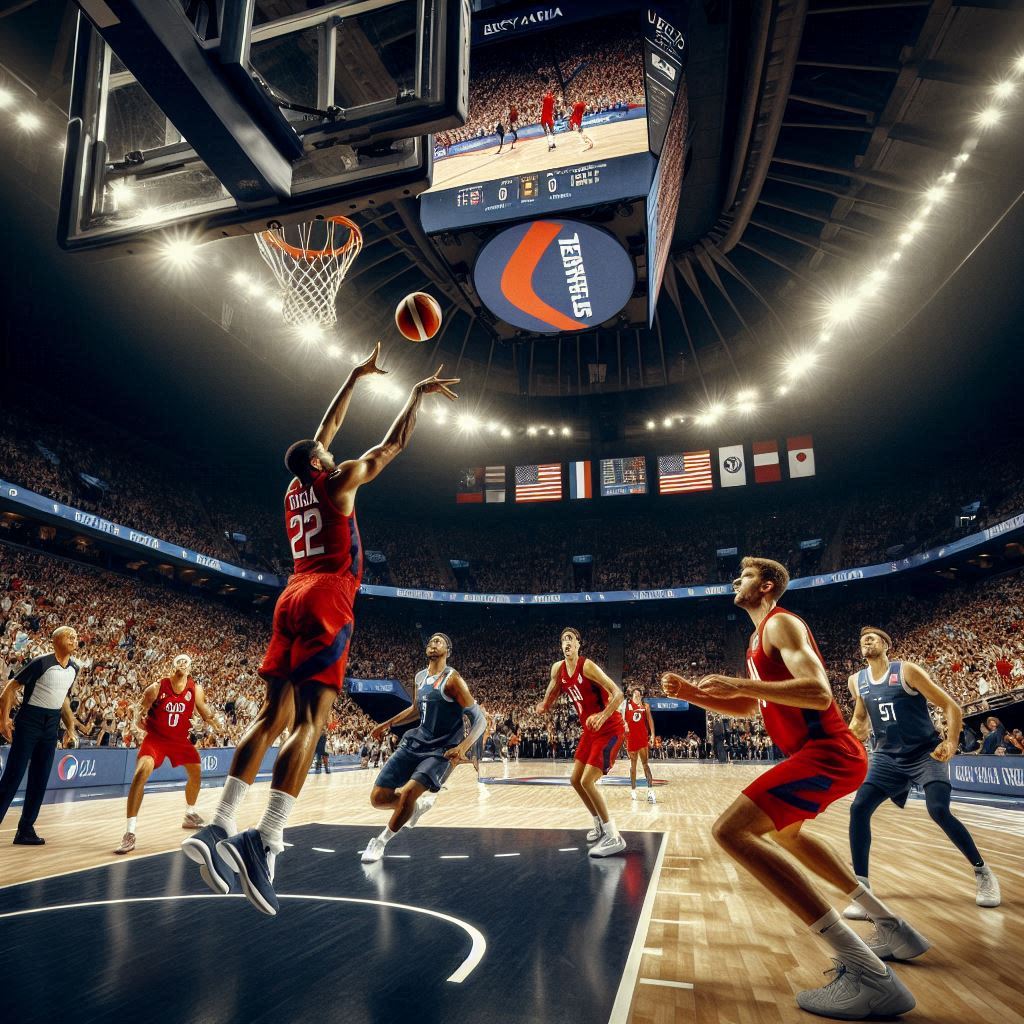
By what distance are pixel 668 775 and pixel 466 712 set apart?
48.9 ft

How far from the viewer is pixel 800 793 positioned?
319 cm

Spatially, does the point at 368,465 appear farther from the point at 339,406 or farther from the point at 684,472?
the point at 684,472

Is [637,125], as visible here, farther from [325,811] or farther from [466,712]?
[325,811]

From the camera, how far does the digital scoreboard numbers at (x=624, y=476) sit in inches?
1182

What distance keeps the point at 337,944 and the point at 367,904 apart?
3.30ft

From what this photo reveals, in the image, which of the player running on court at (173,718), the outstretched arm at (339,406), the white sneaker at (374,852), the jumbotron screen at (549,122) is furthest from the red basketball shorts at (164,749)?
the jumbotron screen at (549,122)

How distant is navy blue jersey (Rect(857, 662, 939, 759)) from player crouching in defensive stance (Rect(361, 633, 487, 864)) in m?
3.34

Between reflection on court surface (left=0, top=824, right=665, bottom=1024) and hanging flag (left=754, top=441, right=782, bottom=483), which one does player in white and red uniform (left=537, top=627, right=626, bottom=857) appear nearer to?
reflection on court surface (left=0, top=824, right=665, bottom=1024)

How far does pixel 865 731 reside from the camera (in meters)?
5.30

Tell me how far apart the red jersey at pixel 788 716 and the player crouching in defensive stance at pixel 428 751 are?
3283 millimetres

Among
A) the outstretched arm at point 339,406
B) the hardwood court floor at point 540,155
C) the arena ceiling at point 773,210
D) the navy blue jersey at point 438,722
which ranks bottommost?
the navy blue jersey at point 438,722

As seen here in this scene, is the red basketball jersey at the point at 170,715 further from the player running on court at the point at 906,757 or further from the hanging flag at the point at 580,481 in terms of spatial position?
the hanging flag at the point at 580,481

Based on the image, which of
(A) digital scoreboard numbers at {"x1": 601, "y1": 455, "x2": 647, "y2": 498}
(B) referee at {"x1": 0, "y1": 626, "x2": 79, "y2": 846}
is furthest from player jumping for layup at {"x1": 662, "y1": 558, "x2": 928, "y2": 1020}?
(A) digital scoreboard numbers at {"x1": 601, "y1": 455, "x2": 647, "y2": 498}

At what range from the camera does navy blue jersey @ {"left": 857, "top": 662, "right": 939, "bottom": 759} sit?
4.98 m
